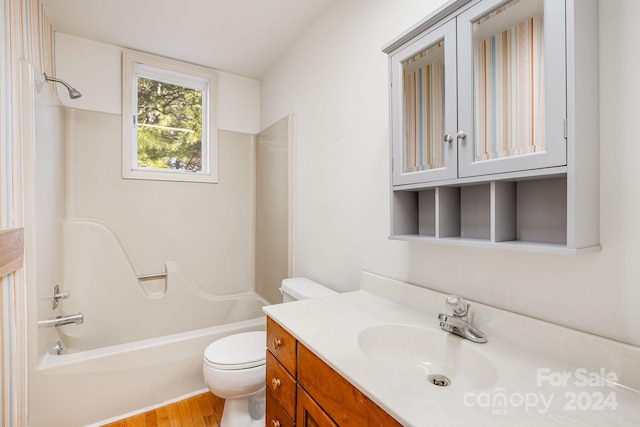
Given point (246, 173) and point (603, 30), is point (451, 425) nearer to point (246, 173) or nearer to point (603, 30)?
point (603, 30)

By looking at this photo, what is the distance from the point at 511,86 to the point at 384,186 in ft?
2.11

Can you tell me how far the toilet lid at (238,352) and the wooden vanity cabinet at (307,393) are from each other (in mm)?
Result: 418

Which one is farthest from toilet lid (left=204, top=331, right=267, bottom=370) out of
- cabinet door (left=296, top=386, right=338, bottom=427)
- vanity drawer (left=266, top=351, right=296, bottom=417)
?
cabinet door (left=296, top=386, right=338, bottom=427)

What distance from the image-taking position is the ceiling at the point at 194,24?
1807 mm

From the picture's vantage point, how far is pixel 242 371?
1.60 m

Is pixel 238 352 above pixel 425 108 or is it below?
below

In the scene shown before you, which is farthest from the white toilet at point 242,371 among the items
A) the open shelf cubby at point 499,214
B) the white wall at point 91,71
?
the white wall at point 91,71

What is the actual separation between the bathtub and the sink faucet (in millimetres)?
1703

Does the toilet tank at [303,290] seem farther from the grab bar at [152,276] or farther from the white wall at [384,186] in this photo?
the grab bar at [152,276]

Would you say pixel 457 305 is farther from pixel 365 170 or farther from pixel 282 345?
pixel 365 170

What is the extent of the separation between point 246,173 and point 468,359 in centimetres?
239

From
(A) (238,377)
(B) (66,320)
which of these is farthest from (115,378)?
(A) (238,377)

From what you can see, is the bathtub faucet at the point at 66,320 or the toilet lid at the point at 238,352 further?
the bathtub faucet at the point at 66,320

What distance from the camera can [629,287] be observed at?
2.41 ft
